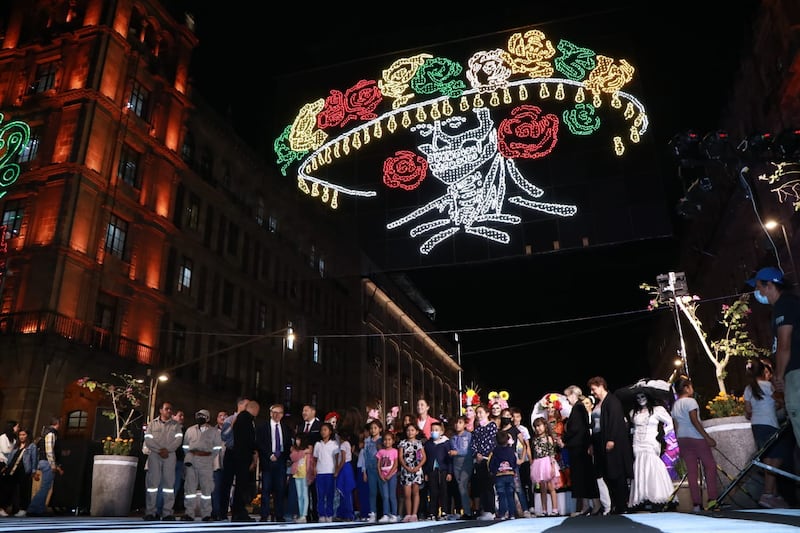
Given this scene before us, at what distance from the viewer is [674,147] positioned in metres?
11.2

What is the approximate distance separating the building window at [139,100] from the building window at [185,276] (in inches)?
281

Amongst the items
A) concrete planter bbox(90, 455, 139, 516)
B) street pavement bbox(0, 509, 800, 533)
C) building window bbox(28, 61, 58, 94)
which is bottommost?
street pavement bbox(0, 509, 800, 533)

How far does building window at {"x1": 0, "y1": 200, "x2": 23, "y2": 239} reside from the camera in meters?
25.3

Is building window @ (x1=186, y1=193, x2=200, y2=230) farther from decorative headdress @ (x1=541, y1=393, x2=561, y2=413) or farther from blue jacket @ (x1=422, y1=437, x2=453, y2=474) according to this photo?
blue jacket @ (x1=422, y1=437, x2=453, y2=474)

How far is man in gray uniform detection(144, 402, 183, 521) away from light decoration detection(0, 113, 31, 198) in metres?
9.30

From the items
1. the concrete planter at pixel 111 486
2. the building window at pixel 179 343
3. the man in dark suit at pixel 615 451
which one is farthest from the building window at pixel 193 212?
the man in dark suit at pixel 615 451

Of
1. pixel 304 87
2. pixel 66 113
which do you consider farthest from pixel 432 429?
pixel 66 113

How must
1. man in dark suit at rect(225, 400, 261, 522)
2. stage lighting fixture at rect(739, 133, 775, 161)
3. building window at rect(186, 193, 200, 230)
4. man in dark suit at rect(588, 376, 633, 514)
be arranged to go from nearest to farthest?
man in dark suit at rect(588, 376, 633, 514), stage lighting fixture at rect(739, 133, 775, 161), man in dark suit at rect(225, 400, 261, 522), building window at rect(186, 193, 200, 230)

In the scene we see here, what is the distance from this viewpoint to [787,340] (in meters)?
5.25

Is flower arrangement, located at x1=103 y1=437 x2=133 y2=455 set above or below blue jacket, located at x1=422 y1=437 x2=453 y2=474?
above

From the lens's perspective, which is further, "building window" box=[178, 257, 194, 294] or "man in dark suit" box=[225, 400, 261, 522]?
"building window" box=[178, 257, 194, 294]

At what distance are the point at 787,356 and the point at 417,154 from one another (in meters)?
12.2

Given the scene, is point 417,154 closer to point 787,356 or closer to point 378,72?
point 378,72

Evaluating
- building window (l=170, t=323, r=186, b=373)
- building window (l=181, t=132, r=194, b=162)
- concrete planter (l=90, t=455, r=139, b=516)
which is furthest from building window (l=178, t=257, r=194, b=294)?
concrete planter (l=90, t=455, r=139, b=516)
